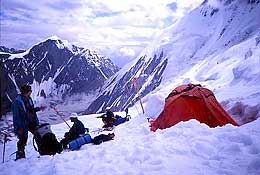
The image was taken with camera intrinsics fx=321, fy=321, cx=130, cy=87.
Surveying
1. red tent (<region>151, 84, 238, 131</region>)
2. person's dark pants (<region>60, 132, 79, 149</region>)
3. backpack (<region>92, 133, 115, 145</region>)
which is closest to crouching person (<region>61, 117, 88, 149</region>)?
person's dark pants (<region>60, 132, 79, 149</region>)

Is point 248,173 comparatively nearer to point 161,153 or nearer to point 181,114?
point 161,153

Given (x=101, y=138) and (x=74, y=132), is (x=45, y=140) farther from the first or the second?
(x=74, y=132)

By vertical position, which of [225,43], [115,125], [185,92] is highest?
[225,43]

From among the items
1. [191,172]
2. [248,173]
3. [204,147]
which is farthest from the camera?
[204,147]

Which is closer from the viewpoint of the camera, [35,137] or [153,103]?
[35,137]

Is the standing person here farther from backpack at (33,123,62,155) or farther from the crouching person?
the crouching person

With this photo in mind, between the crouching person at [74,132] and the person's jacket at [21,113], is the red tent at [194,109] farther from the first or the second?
the person's jacket at [21,113]

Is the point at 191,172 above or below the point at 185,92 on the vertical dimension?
below

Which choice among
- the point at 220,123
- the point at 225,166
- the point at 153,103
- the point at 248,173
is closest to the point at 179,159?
the point at 225,166

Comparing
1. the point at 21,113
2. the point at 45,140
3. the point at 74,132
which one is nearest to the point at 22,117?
the point at 21,113

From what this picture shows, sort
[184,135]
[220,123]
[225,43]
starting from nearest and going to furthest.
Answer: [184,135]
[220,123]
[225,43]

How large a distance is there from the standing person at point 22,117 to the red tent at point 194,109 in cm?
521

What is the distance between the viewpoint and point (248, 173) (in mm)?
6297

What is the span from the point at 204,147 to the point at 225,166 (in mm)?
1173
